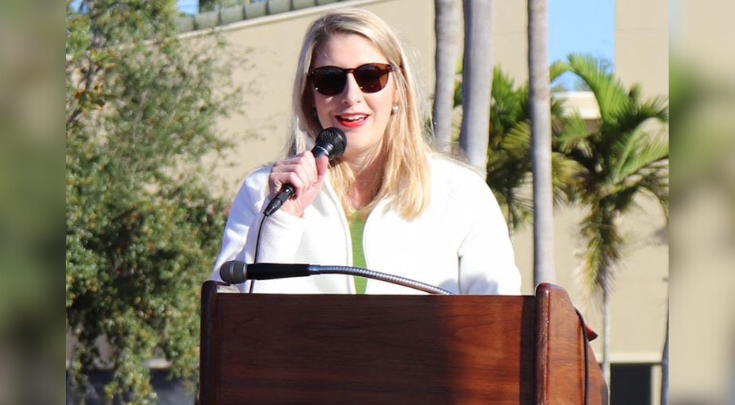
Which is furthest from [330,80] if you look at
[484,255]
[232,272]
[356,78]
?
[232,272]

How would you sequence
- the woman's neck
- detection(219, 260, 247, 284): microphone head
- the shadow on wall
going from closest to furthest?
detection(219, 260, 247, 284): microphone head < the woman's neck < the shadow on wall

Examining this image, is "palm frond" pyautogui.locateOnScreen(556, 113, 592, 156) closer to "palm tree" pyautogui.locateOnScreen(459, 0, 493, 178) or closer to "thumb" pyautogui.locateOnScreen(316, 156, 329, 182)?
"palm tree" pyautogui.locateOnScreen(459, 0, 493, 178)

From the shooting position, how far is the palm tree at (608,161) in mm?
19266

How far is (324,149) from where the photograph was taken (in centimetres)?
267

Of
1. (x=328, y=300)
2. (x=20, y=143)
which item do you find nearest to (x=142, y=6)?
(x=328, y=300)

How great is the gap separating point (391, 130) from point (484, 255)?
52cm

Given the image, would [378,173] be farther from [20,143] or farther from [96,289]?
[96,289]

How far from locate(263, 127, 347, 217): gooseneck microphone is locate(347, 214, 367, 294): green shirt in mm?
246

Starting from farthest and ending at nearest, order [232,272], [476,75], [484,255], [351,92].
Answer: [476,75]
[351,92]
[484,255]
[232,272]

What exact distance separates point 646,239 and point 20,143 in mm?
23981

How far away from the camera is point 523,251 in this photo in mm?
24406

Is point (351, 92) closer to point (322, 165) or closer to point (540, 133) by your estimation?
point (322, 165)

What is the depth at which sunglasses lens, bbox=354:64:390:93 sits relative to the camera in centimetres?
295

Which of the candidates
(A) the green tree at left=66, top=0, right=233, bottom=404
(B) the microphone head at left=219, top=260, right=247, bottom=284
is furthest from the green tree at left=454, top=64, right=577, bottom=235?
(B) the microphone head at left=219, top=260, right=247, bottom=284
